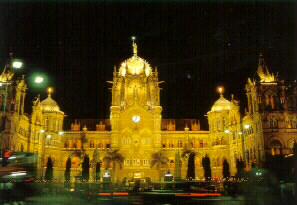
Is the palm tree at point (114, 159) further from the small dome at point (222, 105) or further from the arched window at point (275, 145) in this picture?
the arched window at point (275, 145)

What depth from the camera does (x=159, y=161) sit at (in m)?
84.1

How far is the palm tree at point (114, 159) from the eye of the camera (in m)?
82.8

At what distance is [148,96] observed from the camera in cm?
9588

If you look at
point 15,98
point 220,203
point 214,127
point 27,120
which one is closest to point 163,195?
point 220,203

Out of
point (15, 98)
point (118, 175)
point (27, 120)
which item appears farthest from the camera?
point (118, 175)

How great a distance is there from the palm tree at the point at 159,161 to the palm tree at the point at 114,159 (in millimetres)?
8127

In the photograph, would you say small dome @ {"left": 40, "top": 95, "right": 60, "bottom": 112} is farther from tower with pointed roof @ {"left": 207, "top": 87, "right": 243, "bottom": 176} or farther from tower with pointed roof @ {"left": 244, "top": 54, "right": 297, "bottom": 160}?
tower with pointed roof @ {"left": 244, "top": 54, "right": 297, "bottom": 160}

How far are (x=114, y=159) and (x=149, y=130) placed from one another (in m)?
12.8

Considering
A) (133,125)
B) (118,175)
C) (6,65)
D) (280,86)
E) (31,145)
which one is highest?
(6,65)

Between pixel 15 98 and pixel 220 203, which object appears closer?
pixel 220 203

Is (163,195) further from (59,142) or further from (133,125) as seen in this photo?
(59,142)

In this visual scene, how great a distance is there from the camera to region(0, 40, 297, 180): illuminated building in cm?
7219

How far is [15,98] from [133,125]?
3142cm

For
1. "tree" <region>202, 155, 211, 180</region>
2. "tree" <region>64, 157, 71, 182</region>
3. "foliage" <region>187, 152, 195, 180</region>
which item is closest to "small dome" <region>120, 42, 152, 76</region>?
"foliage" <region>187, 152, 195, 180</region>
